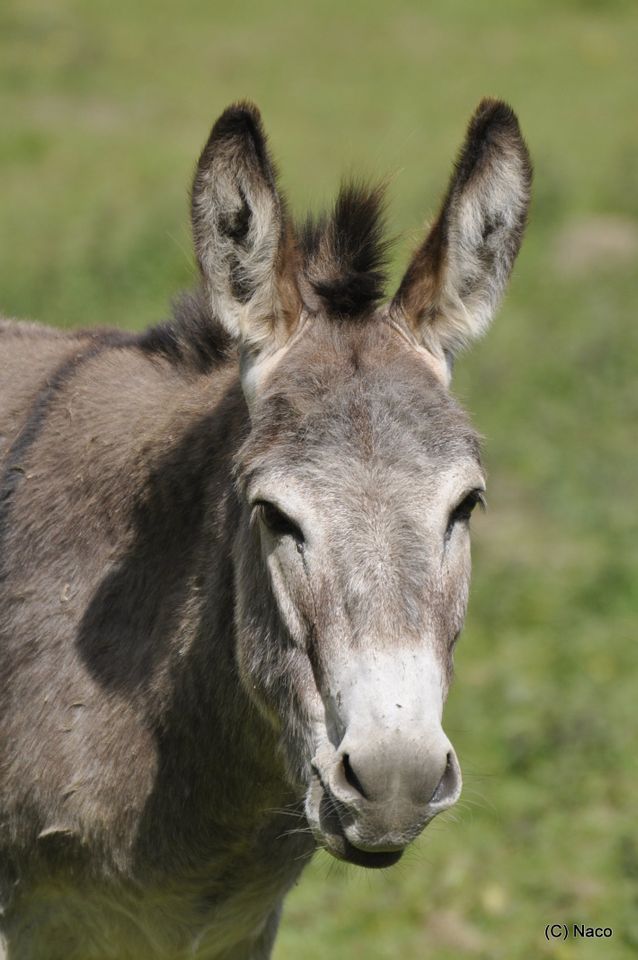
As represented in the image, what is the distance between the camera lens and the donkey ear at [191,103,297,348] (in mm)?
3291

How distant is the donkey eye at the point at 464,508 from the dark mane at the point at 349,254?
0.64m

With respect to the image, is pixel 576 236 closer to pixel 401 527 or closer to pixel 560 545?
A: pixel 560 545

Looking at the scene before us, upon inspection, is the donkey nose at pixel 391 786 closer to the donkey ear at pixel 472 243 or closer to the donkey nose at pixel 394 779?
the donkey nose at pixel 394 779

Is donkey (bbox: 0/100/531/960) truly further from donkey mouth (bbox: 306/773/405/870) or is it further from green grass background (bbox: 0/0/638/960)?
green grass background (bbox: 0/0/638/960)

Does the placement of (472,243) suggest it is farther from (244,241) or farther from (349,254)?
(244,241)

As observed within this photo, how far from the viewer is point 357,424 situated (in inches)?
120

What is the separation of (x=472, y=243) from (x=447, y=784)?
1518 mm

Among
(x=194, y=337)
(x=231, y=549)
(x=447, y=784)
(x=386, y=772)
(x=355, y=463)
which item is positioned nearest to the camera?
(x=386, y=772)

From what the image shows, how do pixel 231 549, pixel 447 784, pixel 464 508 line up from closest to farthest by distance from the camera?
1. pixel 447 784
2. pixel 464 508
3. pixel 231 549

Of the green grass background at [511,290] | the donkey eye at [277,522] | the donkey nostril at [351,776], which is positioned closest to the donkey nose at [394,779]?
the donkey nostril at [351,776]

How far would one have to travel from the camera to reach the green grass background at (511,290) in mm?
5609

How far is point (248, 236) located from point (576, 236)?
1142cm

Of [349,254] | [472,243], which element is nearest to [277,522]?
[349,254]

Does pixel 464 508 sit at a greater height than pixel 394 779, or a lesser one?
greater
